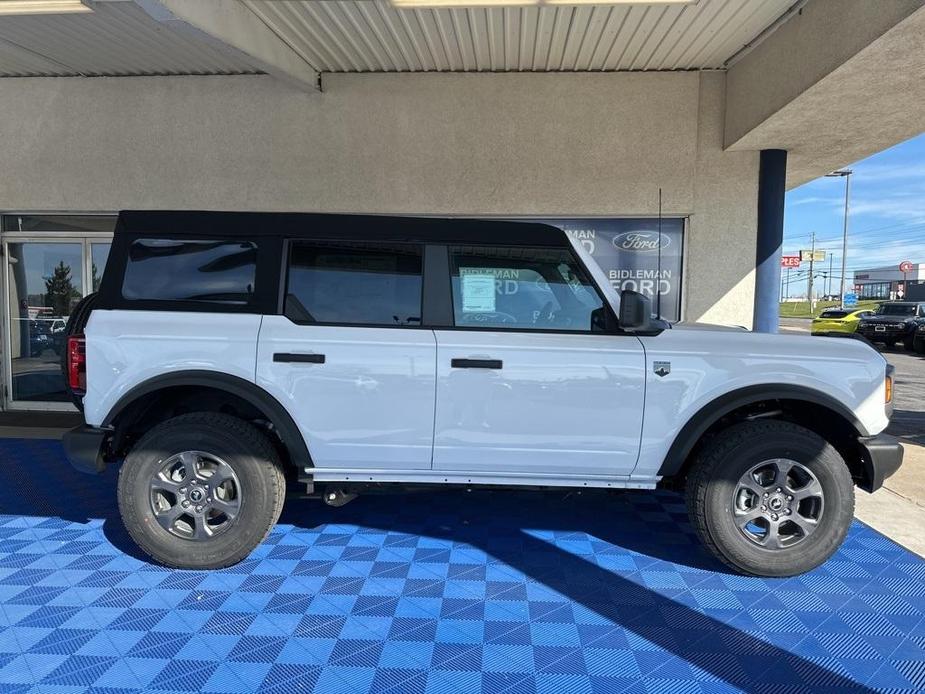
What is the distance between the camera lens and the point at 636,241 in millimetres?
7168

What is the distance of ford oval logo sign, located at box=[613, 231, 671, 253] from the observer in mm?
7160

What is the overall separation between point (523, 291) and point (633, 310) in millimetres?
638

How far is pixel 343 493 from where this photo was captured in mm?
3779

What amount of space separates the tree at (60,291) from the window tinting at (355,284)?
5944 mm

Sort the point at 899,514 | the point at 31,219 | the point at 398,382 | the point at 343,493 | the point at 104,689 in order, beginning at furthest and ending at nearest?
the point at 31,219
the point at 899,514
the point at 343,493
the point at 398,382
the point at 104,689

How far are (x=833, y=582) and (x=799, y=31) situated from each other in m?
4.58

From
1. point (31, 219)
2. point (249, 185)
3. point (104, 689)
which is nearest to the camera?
point (104, 689)

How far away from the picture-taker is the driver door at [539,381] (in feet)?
11.1

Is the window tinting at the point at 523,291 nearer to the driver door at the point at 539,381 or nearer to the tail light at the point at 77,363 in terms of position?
the driver door at the point at 539,381

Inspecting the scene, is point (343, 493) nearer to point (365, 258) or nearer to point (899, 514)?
point (365, 258)

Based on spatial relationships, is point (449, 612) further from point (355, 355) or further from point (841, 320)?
point (841, 320)

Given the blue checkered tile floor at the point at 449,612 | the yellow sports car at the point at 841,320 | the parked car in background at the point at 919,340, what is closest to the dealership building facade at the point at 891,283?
the yellow sports car at the point at 841,320

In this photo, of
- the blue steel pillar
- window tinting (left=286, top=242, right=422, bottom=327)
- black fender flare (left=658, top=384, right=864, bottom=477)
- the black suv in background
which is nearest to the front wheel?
Result: black fender flare (left=658, top=384, right=864, bottom=477)

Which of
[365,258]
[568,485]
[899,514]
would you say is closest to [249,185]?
[365,258]
